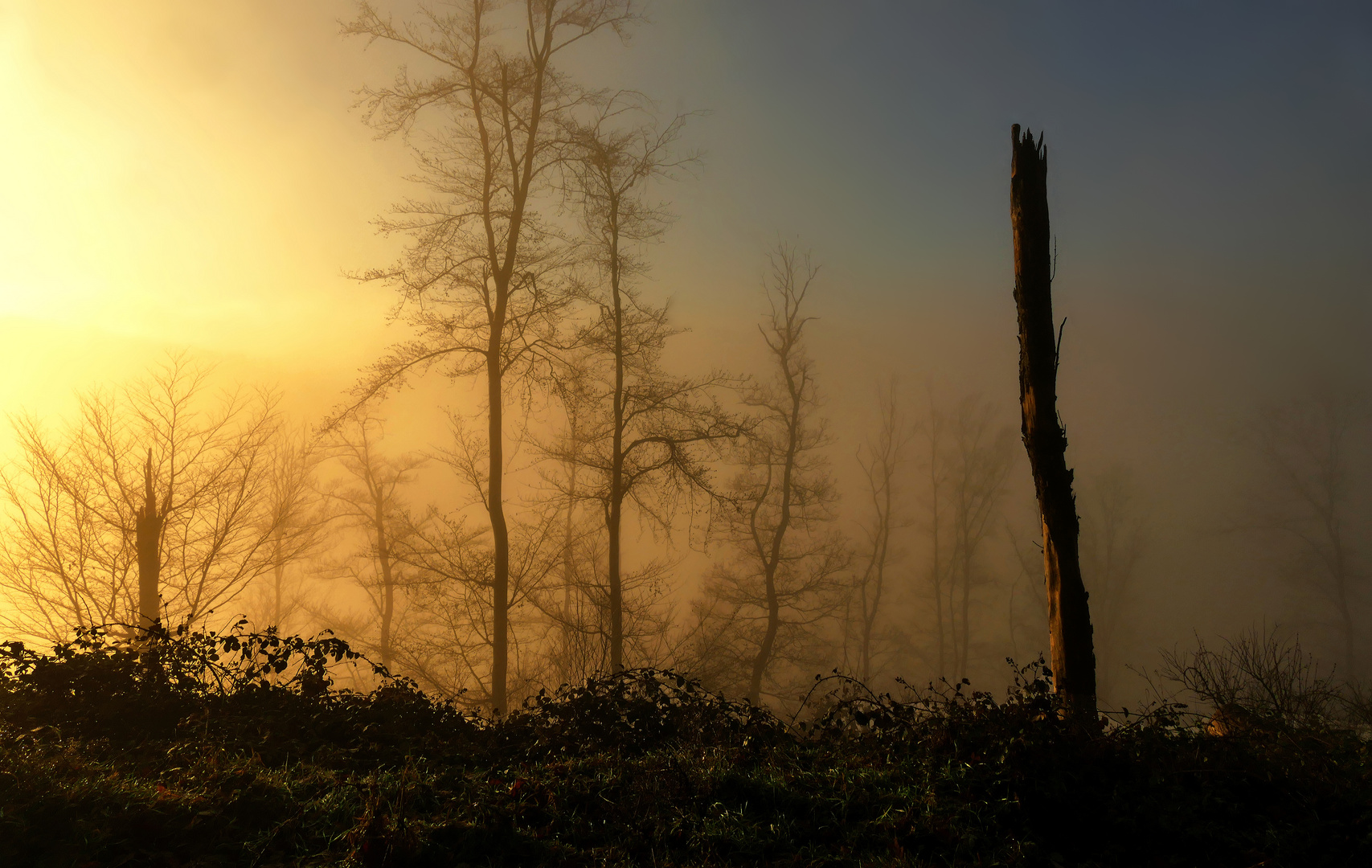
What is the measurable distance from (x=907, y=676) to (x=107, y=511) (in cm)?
3102

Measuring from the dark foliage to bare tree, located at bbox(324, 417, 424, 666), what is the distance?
688 inches

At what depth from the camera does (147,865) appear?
3803 mm

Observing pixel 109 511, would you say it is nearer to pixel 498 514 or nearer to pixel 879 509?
pixel 498 514

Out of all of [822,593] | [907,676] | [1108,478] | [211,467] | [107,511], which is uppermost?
[1108,478]

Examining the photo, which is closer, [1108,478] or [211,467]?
[211,467]

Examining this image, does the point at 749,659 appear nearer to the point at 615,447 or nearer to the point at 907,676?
the point at 615,447

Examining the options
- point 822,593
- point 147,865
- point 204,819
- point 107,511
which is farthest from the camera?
point 822,593

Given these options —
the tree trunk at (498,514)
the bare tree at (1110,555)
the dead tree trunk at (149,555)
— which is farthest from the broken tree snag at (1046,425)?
the bare tree at (1110,555)

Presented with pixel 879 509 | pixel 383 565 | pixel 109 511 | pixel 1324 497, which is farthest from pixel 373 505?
pixel 1324 497

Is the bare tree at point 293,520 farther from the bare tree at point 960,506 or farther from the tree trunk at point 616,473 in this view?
the bare tree at point 960,506

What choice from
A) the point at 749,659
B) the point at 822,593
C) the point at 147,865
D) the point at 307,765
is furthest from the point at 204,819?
the point at 822,593

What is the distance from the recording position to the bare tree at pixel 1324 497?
2938 centimetres

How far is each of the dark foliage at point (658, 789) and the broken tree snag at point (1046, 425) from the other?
41.2 inches

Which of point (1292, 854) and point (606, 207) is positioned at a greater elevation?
point (606, 207)
